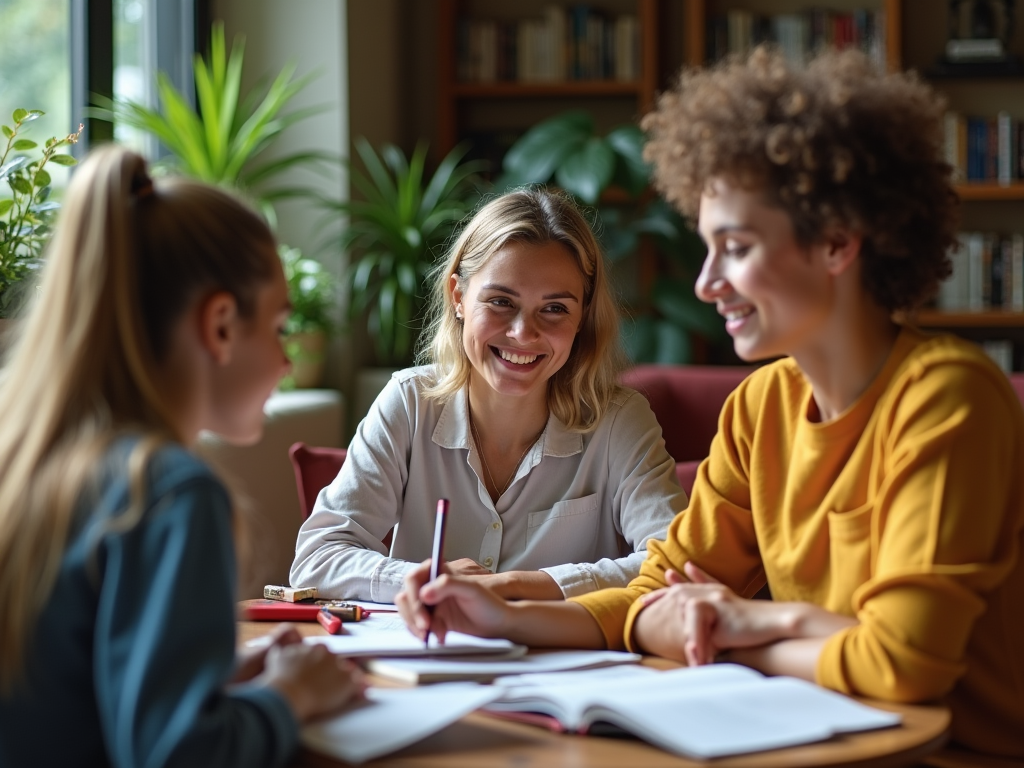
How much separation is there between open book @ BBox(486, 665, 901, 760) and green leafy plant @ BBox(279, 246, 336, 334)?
9.30 ft

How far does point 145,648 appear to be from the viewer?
952mm

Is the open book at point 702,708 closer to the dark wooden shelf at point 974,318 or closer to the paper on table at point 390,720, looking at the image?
the paper on table at point 390,720

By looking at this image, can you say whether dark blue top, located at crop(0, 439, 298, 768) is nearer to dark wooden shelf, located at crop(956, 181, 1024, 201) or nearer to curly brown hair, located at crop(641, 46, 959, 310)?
curly brown hair, located at crop(641, 46, 959, 310)

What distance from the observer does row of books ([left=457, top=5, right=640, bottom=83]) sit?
4.82m

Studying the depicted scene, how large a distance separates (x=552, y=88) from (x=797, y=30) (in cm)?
101

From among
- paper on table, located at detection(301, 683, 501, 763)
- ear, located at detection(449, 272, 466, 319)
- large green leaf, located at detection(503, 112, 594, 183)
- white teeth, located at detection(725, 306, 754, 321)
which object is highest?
large green leaf, located at detection(503, 112, 594, 183)

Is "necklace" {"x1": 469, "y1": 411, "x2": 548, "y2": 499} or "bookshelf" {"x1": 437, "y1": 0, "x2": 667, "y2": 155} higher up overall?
"bookshelf" {"x1": 437, "y1": 0, "x2": 667, "y2": 155}

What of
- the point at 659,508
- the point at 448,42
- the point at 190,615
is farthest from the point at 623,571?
the point at 448,42

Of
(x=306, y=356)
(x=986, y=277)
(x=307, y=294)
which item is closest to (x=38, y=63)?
(x=307, y=294)

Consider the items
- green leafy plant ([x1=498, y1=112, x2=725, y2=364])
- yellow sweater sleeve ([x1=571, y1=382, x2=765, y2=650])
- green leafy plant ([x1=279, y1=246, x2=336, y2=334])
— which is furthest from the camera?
green leafy plant ([x1=498, y1=112, x2=725, y2=364])

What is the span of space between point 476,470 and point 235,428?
90 centimetres

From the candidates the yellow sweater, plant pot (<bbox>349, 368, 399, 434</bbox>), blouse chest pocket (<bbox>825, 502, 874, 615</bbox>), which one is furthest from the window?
blouse chest pocket (<bbox>825, 502, 874, 615</bbox>)

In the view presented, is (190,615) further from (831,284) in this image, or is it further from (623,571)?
(623,571)

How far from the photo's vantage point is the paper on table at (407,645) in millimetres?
1359
